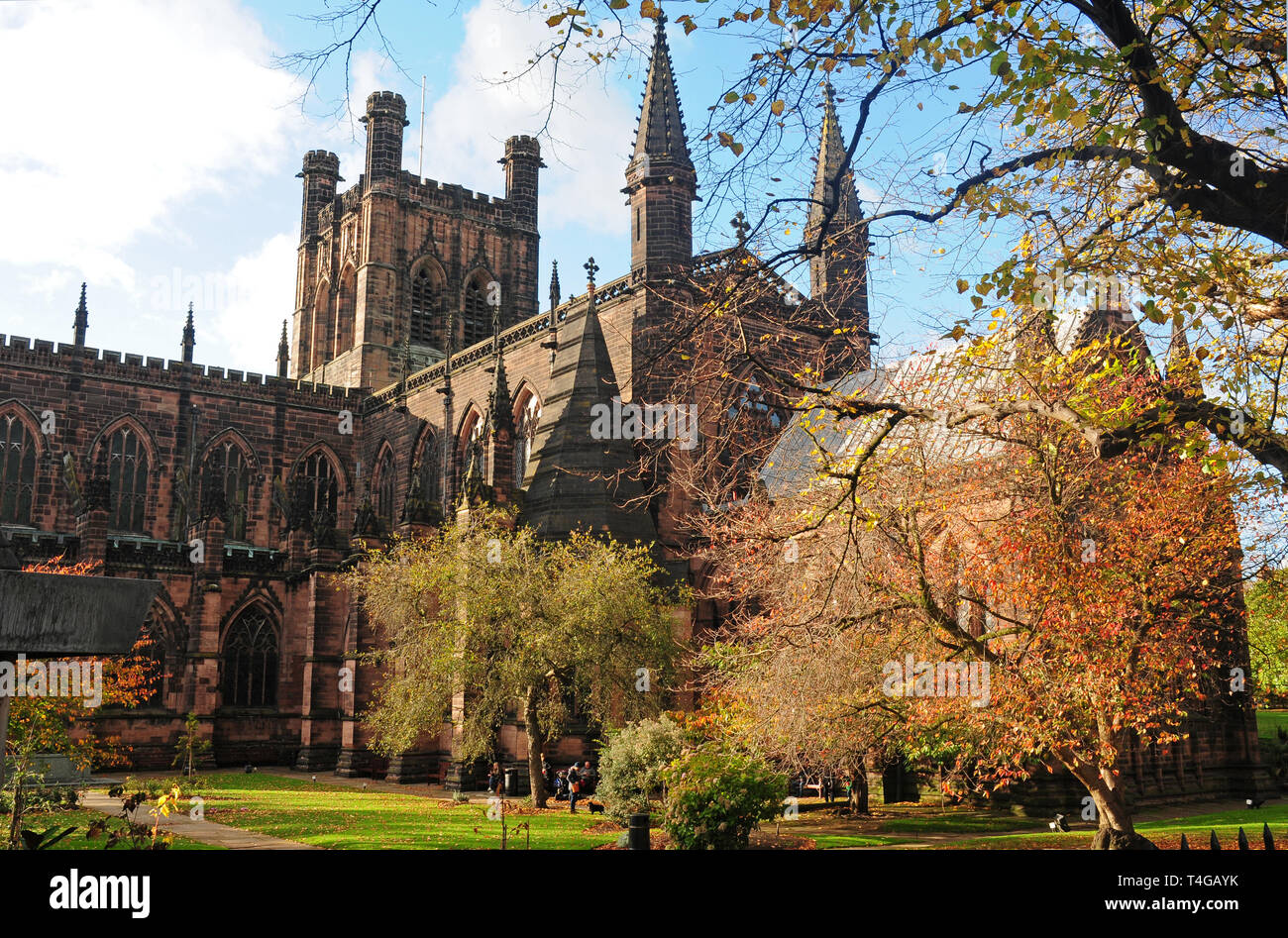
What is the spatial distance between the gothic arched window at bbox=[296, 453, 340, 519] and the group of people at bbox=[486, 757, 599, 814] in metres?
23.5

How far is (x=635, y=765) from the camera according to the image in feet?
60.6

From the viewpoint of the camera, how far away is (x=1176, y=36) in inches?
347

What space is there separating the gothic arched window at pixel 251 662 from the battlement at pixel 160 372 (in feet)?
37.7

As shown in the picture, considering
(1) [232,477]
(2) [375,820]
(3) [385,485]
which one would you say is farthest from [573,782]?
(1) [232,477]

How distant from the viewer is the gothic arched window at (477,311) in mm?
52594

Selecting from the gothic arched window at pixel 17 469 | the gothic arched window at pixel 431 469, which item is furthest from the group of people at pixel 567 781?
the gothic arched window at pixel 17 469

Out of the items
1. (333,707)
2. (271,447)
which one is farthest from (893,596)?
(271,447)

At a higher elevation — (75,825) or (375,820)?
(75,825)

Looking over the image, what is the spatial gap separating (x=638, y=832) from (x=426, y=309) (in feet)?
136

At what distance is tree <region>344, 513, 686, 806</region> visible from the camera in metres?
21.9

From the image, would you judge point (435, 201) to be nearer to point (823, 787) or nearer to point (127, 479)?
point (127, 479)

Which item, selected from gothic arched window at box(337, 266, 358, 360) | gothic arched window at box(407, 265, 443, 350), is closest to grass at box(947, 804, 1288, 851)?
gothic arched window at box(407, 265, 443, 350)

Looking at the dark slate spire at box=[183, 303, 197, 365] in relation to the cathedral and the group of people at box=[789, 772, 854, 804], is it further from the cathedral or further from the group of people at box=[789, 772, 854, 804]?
the group of people at box=[789, 772, 854, 804]

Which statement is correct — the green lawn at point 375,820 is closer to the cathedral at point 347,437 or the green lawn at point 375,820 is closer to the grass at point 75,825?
the grass at point 75,825
